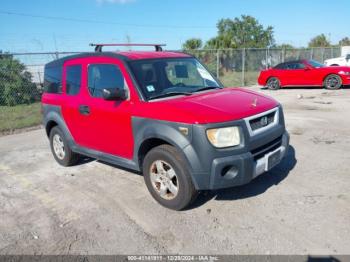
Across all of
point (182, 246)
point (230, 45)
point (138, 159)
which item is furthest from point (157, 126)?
point (230, 45)

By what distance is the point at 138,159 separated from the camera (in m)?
4.41

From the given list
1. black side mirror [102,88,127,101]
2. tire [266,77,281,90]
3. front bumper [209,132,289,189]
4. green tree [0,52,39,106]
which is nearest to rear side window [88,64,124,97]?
black side mirror [102,88,127,101]

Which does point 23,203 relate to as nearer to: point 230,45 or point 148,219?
point 148,219

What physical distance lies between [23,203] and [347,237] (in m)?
3.98

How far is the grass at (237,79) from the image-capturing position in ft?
64.7

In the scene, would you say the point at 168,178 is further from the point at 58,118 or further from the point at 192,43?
the point at 192,43

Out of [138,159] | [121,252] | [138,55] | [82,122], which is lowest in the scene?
[121,252]

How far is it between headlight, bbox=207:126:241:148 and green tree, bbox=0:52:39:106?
38.7ft

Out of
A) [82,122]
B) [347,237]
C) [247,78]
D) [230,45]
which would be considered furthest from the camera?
[230,45]

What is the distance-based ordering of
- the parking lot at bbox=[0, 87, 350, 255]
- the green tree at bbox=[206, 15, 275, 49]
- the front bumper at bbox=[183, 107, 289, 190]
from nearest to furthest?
the parking lot at bbox=[0, 87, 350, 255], the front bumper at bbox=[183, 107, 289, 190], the green tree at bbox=[206, 15, 275, 49]

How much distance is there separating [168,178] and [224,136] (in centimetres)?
90

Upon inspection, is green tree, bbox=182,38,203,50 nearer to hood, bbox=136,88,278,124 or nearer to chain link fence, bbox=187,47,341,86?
chain link fence, bbox=187,47,341,86

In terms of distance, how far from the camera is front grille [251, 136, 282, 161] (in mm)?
3889

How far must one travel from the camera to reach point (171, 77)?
4.77 metres
